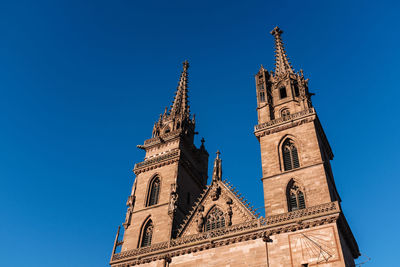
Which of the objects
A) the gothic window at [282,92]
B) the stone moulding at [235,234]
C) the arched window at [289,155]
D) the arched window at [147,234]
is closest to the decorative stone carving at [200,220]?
the stone moulding at [235,234]

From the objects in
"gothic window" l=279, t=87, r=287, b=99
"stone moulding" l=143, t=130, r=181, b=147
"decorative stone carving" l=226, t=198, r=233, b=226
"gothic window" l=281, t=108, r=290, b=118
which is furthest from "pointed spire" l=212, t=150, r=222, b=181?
"gothic window" l=279, t=87, r=287, b=99

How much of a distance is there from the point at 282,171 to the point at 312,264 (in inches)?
259

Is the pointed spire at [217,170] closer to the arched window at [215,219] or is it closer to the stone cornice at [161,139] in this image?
the arched window at [215,219]

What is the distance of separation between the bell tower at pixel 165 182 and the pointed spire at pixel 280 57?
9.73 metres

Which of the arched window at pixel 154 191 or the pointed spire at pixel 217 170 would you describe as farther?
the arched window at pixel 154 191

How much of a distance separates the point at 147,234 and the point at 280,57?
67.9 ft

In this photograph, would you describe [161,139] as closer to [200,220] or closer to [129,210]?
[129,210]

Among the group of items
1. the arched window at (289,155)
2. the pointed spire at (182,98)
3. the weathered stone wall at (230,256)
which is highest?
the pointed spire at (182,98)

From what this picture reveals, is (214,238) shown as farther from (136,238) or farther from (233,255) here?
(136,238)

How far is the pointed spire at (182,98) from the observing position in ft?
122

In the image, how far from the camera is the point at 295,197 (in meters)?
22.4

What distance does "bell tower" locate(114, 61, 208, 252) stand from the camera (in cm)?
2628

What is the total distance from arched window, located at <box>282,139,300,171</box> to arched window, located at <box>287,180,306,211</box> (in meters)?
1.33

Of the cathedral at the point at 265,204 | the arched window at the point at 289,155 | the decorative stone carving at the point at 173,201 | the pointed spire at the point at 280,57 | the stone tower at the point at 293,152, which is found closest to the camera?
the cathedral at the point at 265,204
